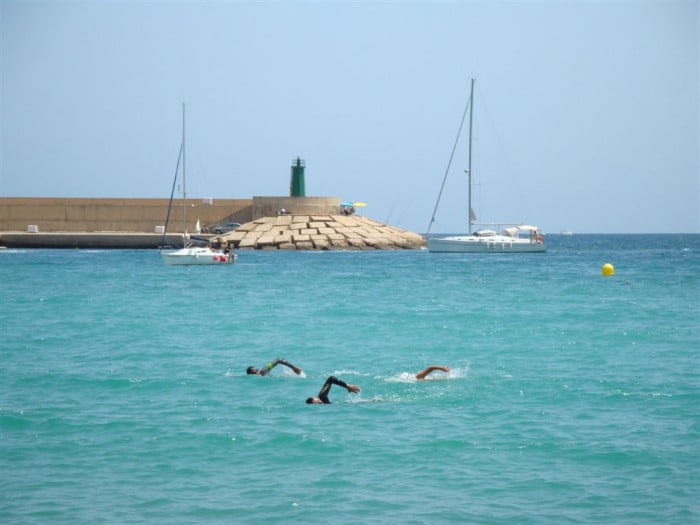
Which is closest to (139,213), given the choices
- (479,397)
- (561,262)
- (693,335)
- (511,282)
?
(561,262)

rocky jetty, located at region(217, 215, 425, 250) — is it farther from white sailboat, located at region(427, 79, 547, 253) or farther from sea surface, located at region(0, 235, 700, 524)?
sea surface, located at region(0, 235, 700, 524)

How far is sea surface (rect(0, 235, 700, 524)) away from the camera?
10906mm

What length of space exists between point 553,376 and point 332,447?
673cm

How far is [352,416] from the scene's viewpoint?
14.7 metres

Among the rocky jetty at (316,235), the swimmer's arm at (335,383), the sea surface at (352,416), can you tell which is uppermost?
the rocky jetty at (316,235)

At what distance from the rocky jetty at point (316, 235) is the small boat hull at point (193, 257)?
17.1m

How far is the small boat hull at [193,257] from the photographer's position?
2254 inches

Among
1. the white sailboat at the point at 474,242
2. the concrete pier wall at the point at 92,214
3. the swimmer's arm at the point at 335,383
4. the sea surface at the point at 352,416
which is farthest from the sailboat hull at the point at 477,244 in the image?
the swimmer's arm at the point at 335,383

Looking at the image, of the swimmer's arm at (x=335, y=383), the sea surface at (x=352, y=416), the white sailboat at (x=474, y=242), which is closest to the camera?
the sea surface at (x=352, y=416)

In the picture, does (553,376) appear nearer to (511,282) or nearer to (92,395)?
(92,395)

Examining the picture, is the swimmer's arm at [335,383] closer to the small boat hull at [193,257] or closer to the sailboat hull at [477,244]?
the small boat hull at [193,257]

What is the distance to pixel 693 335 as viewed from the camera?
25359 mm

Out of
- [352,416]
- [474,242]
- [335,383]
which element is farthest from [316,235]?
[352,416]

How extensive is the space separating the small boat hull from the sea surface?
24.3 meters
